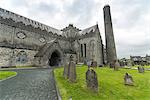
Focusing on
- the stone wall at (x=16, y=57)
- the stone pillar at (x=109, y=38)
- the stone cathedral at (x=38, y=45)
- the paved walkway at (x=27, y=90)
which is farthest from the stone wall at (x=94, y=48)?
the paved walkway at (x=27, y=90)

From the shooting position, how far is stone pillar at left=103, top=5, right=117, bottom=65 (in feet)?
113

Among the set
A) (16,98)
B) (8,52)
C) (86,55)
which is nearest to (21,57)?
(8,52)

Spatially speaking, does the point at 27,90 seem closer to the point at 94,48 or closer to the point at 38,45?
the point at 38,45

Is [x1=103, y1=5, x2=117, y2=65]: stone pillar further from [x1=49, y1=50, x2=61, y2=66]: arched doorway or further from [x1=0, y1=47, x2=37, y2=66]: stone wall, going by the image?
[x1=0, y1=47, x2=37, y2=66]: stone wall

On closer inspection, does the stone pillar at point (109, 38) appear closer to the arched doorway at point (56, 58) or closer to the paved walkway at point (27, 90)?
the arched doorway at point (56, 58)

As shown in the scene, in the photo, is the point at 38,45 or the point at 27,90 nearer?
the point at 27,90

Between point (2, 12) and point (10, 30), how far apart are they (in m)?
6.11

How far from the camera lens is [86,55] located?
37.2 metres

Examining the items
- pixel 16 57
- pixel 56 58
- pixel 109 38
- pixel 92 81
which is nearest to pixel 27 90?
pixel 92 81

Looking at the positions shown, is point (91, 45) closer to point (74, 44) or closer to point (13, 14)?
point (74, 44)

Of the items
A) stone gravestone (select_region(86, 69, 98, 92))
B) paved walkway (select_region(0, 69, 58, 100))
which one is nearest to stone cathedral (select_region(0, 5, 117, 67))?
paved walkway (select_region(0, 69, 58, 100))

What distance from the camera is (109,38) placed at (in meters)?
35.7

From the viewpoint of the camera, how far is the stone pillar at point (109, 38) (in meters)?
34.5

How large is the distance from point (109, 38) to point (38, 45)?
22215 millimetres
